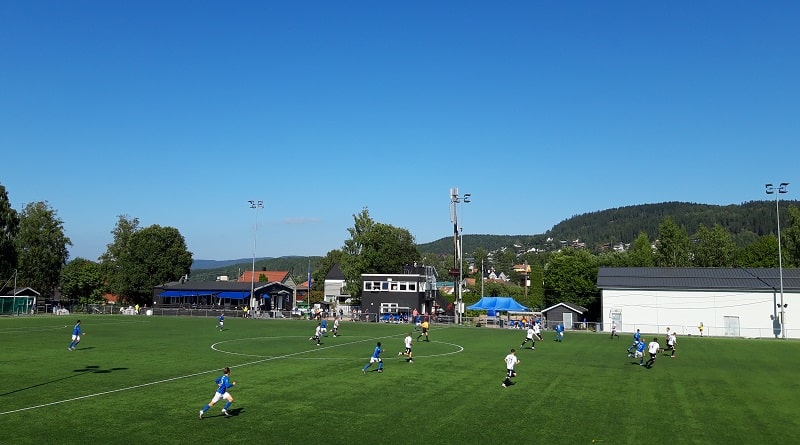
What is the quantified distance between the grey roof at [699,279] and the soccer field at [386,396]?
27.9 metres

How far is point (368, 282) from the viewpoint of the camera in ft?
289

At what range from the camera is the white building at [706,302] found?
6412cm

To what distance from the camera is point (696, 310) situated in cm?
6656

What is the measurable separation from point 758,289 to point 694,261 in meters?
47.5

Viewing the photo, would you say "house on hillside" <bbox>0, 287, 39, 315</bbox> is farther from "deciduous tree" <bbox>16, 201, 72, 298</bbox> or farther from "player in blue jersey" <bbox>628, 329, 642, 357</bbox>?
"player in blue jersey" <bbox>628, 329, 642, 357</bbox>

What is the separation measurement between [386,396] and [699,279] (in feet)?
192

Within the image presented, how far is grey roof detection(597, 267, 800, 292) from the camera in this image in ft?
215

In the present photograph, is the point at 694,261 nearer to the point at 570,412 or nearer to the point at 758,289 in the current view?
the point at 758,289

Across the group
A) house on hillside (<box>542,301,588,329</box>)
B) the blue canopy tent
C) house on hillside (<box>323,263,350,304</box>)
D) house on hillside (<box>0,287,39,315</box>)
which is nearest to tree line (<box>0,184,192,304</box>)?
house on hillside (<box>0,287,39,315</box>)

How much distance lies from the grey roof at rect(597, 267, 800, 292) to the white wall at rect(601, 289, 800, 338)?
2.29ft

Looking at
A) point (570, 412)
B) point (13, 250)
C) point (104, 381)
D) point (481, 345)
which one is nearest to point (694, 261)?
point (481, 345)

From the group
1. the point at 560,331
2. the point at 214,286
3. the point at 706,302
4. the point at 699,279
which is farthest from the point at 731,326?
the point at 214,286

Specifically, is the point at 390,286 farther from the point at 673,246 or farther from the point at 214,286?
the point at 673,246

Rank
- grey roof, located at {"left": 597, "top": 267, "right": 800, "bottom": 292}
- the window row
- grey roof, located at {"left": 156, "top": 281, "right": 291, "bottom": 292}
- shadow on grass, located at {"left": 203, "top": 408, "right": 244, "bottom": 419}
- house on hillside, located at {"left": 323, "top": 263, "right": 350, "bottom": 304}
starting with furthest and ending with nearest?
house on hillside, located at {"left": 323, "top": 263, "right": 350, "bottom": 304} → grey roof, located at {"left": 156, "top": 281, "right": 291, "bottom": 292} → the window row → grey roof, located at {"left": 597, "top": 267, "right": 800, "bottom": 292} → shadow on grass, located at {"left": 203, "top": 408, "right": 244, "bottom": 419}
